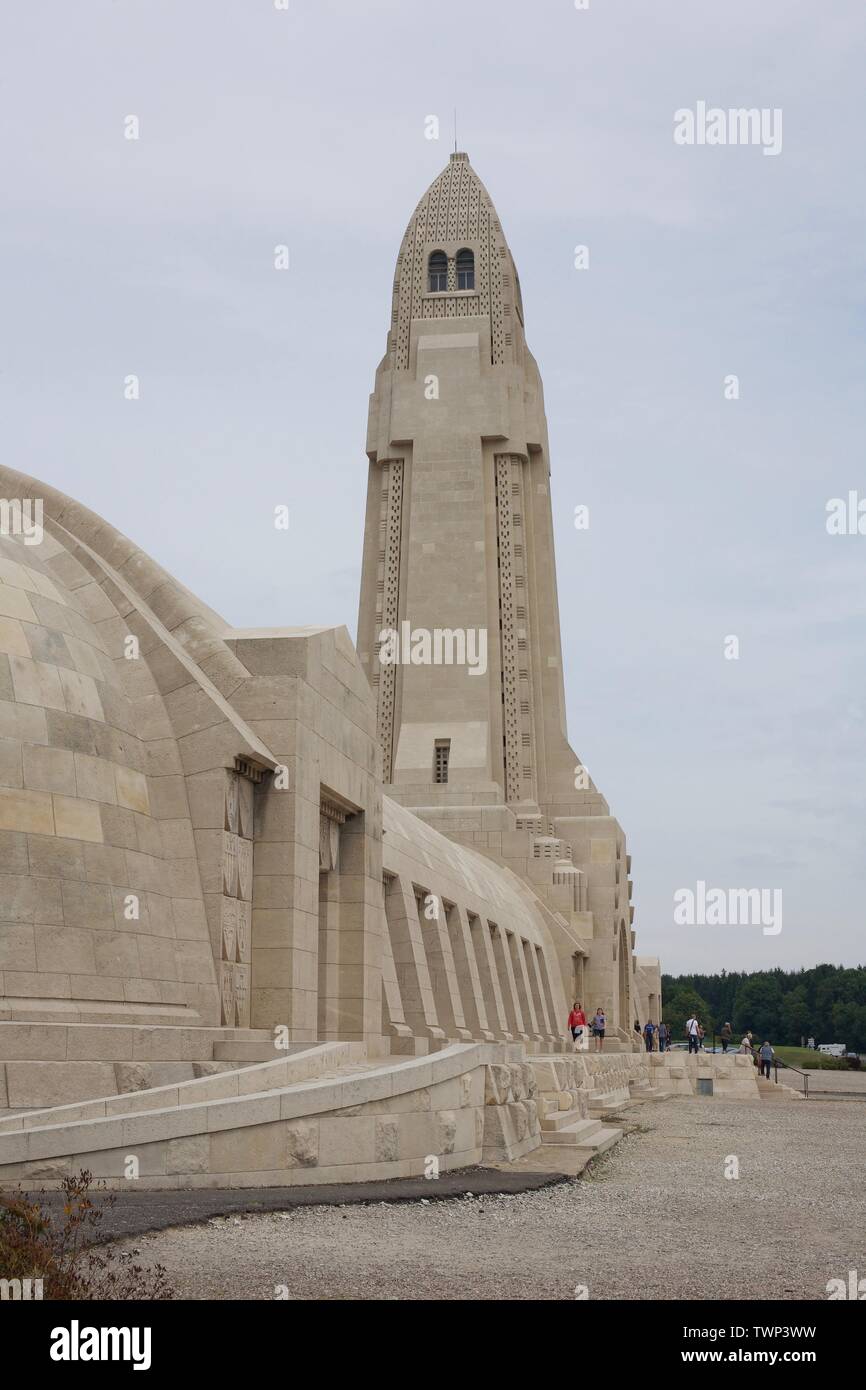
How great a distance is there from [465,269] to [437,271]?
948 millimetres

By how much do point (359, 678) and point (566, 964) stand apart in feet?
89.1

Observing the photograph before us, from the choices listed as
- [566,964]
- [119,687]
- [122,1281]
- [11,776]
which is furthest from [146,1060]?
[566,964]

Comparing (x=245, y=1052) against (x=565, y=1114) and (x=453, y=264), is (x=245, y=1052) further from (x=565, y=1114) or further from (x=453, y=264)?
(x=453, y=264)

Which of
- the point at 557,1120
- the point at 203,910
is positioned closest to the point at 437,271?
the point at 557,1120

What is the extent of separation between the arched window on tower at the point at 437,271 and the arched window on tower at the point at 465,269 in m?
0.45

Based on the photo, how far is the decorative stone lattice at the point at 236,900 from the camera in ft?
52.0

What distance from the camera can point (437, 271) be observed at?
53750 mm

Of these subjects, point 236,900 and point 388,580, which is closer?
point 236,900

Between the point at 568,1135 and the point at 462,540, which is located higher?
the point at 462,540

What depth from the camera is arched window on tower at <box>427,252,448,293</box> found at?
53531mm
